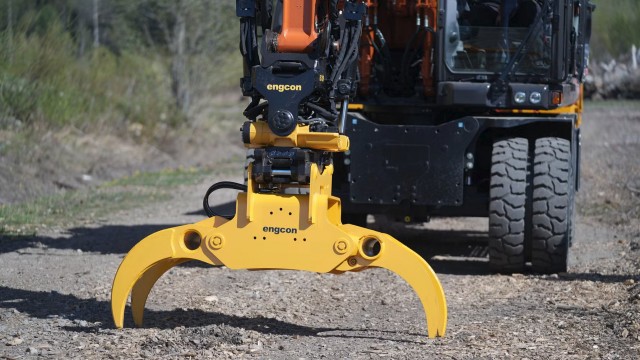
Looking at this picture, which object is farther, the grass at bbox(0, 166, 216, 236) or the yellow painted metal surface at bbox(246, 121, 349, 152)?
the grass at bbox(0, 166, 216, 236)

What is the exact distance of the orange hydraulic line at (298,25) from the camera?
6867 millimetres

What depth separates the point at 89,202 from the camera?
13438 mm

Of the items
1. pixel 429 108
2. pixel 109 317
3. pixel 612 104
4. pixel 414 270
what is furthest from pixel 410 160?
pixel 612 104

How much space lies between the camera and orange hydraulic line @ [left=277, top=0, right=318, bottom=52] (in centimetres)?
687

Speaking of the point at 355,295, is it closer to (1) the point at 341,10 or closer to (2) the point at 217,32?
(1) the point at 341,10

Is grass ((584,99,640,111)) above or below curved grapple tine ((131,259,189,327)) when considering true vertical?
below

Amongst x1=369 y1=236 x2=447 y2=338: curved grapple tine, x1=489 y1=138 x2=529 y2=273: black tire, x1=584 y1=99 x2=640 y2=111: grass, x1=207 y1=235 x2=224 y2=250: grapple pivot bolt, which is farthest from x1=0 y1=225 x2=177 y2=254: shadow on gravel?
x1=584 y1=99 x2=640 y2=111: grass

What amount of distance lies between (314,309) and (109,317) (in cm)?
140

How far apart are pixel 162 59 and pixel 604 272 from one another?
15.4m

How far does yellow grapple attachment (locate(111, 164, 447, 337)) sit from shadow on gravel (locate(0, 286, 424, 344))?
40 cm

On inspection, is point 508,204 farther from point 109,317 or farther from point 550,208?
point 109,317

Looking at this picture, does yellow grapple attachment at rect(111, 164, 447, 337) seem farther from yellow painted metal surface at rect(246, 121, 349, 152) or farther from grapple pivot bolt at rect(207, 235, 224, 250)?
yellow painted metal surface at rect(246, 121, 349, 152)

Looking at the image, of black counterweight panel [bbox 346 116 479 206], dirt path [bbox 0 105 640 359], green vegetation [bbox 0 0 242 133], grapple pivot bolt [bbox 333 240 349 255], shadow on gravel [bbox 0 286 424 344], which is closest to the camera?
dirt path [bbox 0 105 640 359]

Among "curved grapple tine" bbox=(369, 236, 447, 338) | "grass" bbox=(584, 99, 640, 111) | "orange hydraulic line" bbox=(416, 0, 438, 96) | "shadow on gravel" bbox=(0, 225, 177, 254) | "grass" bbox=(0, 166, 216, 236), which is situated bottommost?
"grass" bbox=(584, 99, 640, 111)
